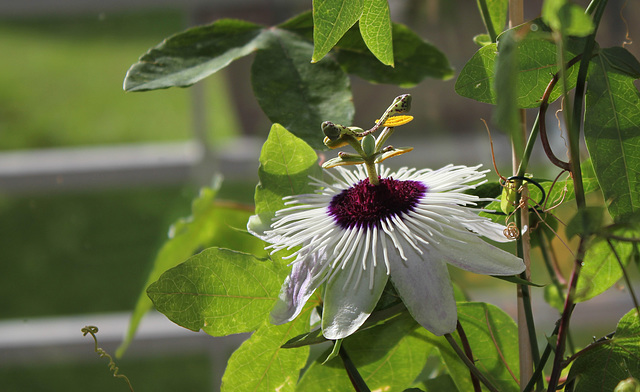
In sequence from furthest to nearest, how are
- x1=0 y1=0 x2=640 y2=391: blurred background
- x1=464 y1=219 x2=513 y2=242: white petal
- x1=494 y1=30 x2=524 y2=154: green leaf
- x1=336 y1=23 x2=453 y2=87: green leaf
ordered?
x1=0 y1=0 x2=640 y2=391: blurred background → x1=336 y1=23 x2=453 y2=87: green leaf → x1=464 y1=219 x2=513 y2=242: white petal → x1=494 y1=30 x2=524 y2=154: green leaf

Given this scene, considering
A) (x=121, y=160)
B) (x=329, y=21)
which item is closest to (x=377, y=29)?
(x=329, y=21)

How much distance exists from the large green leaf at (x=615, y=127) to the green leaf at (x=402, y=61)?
0.13 metres

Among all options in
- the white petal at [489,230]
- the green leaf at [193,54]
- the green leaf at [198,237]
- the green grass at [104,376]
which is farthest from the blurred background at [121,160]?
the white petal at [489,230]

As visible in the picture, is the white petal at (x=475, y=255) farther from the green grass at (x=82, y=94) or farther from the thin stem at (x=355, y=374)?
the green grass at (x=82, y=94)

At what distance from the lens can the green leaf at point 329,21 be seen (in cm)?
25

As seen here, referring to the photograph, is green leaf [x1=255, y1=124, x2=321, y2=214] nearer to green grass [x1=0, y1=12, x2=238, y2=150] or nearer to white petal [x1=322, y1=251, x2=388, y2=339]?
white petal [x1=322, y1=251, x2=388, y2=339]

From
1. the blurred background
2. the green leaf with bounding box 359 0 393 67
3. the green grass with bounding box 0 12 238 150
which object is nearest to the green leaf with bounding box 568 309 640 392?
the green leaf with bounding box 359 0 393 67

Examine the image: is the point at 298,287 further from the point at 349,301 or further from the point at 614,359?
the point at 614,359

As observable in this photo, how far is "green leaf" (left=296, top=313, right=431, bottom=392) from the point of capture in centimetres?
30

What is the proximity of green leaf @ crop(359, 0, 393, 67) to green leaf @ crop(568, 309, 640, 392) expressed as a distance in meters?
0.14

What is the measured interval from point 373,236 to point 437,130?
245cm

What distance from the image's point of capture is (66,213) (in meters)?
3.09

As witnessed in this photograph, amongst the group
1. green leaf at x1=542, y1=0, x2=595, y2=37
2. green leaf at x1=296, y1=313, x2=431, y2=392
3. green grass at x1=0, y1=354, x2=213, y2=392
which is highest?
green leaf at x1=542, y1=0, x2=595, y2=37

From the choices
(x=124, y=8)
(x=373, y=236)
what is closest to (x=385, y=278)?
(x=373, y=236)
